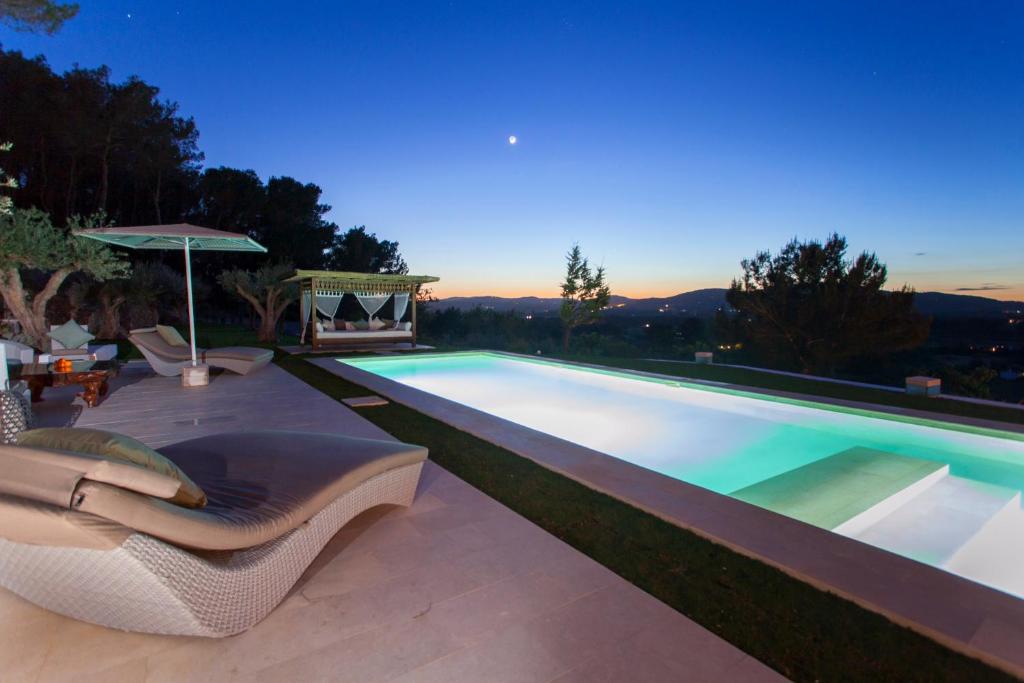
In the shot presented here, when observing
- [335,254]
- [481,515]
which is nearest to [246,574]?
[481,515]

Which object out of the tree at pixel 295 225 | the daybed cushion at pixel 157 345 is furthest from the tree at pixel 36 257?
the tree at pixel 295 225

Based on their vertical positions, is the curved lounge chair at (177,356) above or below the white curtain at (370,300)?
below

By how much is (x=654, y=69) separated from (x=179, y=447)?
1111cm

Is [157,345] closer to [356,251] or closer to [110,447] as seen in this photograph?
[110,447]

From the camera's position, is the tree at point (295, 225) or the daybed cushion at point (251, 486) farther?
the tree at point (295, 225)

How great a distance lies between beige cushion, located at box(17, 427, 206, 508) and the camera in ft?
4.82

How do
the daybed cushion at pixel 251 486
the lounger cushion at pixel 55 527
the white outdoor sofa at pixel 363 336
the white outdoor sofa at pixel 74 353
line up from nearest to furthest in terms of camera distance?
1. the lounger cushion at pixel 55 527
2. the daybed cushion at pixel 251 486
3. the white outdoor sofa at pixel 74 353
4. the white outdoor sofa at pixel 363 336

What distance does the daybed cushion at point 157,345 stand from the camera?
20.2 ft

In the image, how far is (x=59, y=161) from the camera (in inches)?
605

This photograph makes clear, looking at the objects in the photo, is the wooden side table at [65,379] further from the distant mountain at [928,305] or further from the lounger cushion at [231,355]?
the distant mountain at [928,305]

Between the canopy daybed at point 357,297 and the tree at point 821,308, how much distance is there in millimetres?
12079

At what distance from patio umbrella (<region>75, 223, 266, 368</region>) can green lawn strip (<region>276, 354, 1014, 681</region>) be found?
4.79 meters

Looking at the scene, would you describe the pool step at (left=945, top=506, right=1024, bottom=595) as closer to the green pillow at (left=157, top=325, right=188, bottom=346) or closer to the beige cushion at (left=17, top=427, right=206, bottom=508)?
the beige cushion at (left=17, top=427, right=206, bottom=508)

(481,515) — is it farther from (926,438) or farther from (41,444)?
(926,438)
